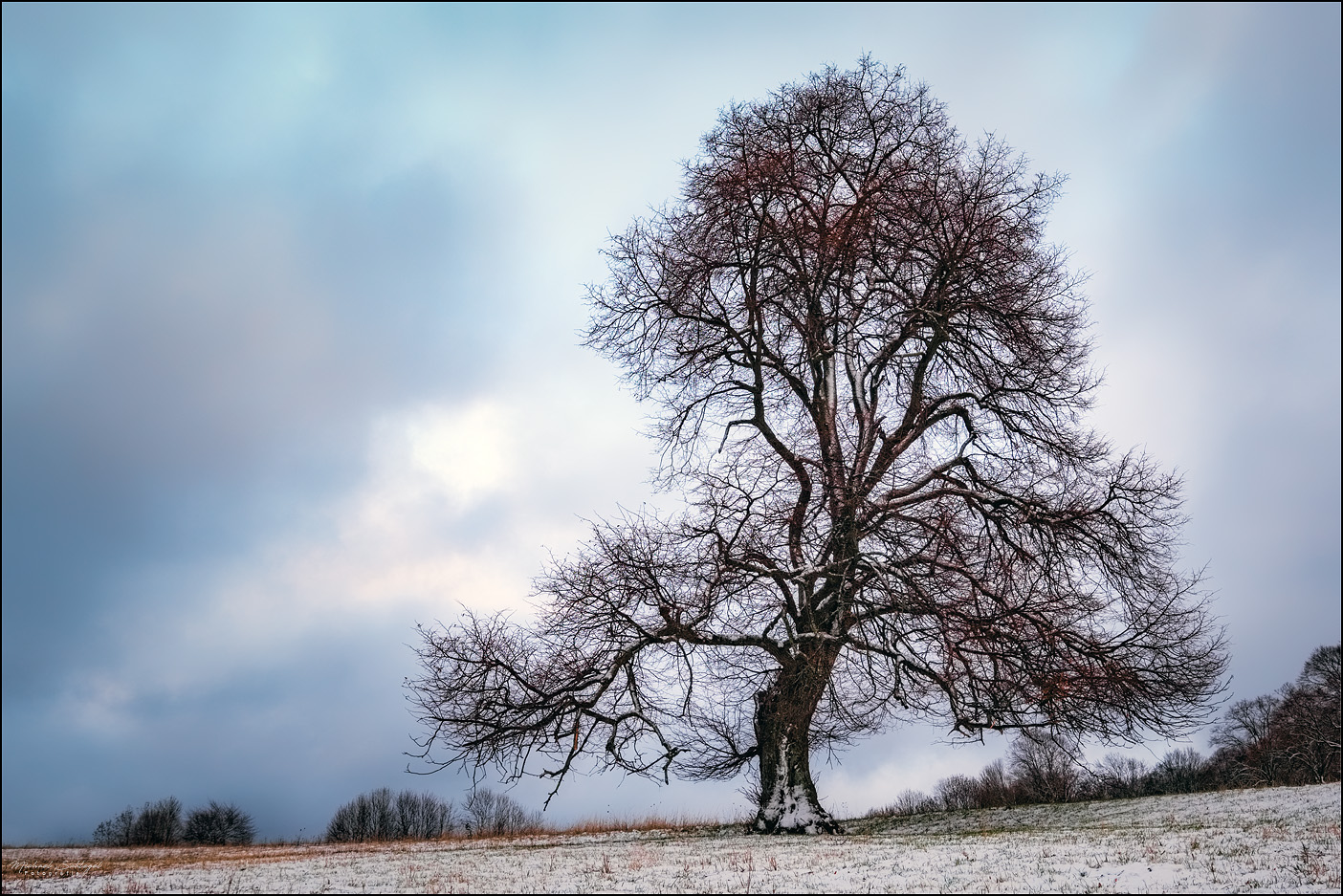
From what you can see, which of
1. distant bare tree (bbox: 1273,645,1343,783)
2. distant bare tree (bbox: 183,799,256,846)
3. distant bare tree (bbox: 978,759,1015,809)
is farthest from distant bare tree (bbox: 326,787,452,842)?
distant bare tree (bbox: 1273,645,1343,783)

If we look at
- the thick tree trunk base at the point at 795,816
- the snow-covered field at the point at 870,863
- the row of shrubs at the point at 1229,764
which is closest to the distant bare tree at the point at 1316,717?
the row of shrubs at the point at 1229,764

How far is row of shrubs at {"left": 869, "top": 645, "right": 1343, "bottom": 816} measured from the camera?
18.6 metres

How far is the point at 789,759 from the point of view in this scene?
13.4 m

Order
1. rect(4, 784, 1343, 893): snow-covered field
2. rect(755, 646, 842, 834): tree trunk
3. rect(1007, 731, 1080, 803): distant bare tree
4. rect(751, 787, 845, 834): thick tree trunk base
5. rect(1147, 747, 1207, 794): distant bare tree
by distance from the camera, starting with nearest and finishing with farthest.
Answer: rect(4, 784, 1343, 893): snow-covered field < rect(755, 646, 842, 834): tree trunk < rect(751, 787, 845, 834): thick tree trunk base < rect(1007, 731, 1080, 803): distant bare tree < rect(1147, 747, 1207, 794): distant bare tree

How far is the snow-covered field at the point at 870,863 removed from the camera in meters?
7.15

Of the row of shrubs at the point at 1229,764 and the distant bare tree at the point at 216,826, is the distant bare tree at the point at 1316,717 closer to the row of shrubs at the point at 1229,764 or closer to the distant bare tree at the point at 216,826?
the row of shrubs at the point at 1229,764

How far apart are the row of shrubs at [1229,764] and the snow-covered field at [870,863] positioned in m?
2.06

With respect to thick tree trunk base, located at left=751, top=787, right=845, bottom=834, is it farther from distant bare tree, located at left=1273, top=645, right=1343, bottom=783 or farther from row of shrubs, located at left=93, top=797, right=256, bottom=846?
distant bare tree, located at left=1273, top=645, right=1343, bottom=783

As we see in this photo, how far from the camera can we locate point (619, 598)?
41.7 ft

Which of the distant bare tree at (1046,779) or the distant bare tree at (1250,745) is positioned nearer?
the distant bare tree at (1046,779)

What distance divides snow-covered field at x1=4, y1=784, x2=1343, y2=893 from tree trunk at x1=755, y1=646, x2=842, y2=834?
66 cm

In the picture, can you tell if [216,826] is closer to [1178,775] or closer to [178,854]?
[178,854]

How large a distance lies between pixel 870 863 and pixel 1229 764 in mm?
35762

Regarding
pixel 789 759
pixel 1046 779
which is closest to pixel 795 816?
pixel 789 759
